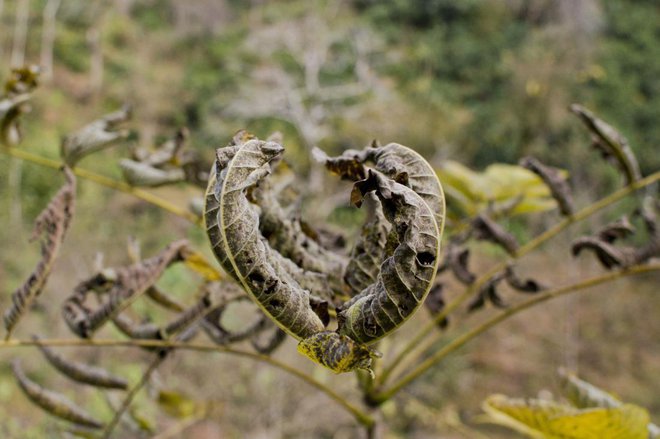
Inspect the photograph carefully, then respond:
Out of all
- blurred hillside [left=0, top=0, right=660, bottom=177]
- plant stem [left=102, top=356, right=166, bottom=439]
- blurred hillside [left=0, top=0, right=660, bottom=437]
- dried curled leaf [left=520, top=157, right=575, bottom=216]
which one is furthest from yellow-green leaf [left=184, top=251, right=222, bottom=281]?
blurred hillside [left=0, top=0, right=660, bottom=177]

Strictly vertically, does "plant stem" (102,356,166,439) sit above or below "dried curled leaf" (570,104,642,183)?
below

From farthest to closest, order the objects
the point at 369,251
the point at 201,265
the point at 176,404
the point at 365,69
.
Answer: the point at 365,69 < the point at 176,404 < the point at 201,265 < the point at 369,251

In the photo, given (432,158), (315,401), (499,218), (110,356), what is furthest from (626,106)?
(499,218)

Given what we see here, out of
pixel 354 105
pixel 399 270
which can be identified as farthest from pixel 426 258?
pixel 354 105

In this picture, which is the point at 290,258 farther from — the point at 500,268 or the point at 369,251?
the point at 500,268

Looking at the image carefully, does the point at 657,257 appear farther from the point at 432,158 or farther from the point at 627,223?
the point at 432,158

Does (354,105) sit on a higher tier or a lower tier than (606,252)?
lower

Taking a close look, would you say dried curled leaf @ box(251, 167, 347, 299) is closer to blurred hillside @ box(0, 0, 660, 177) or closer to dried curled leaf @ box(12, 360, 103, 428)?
dried curled leaf @ box(12, 360, 103, 428)
